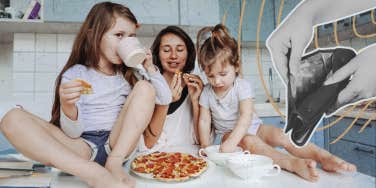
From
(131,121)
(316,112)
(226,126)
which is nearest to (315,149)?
(316,112)

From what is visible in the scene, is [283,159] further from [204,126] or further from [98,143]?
[98,143]

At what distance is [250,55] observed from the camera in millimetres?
692

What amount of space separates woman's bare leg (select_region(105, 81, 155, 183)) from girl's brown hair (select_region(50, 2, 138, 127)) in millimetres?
112

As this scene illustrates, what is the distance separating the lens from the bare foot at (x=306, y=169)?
A: 1.74 feet

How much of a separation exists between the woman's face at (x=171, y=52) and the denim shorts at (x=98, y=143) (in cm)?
24

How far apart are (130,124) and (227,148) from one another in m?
0.23

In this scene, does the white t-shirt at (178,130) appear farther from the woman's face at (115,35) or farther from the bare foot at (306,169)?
the bare foot at (306,169)

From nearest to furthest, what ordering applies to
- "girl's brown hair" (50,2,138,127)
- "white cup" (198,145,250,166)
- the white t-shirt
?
"white cup" (198,145,250,166) < "girl's brown hair" (50,2,138,127) < the white t-shirt

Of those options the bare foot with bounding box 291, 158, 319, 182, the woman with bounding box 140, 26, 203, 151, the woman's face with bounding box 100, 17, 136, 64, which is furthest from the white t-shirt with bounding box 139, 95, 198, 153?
the bare foot with bounding box 291, 158, 319, 182

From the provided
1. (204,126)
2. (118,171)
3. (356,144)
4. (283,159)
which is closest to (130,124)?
(118,171)

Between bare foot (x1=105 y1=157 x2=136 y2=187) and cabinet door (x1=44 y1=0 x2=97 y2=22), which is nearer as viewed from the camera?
bare foot (x1=105 y1=157 x2=136 y2=187)

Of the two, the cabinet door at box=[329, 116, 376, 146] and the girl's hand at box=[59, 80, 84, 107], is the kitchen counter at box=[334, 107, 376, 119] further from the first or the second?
the girl's hand at box=[59, 80, 84, 107]

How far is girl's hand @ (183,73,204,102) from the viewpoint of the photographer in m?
0.81

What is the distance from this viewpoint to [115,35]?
0.74m
